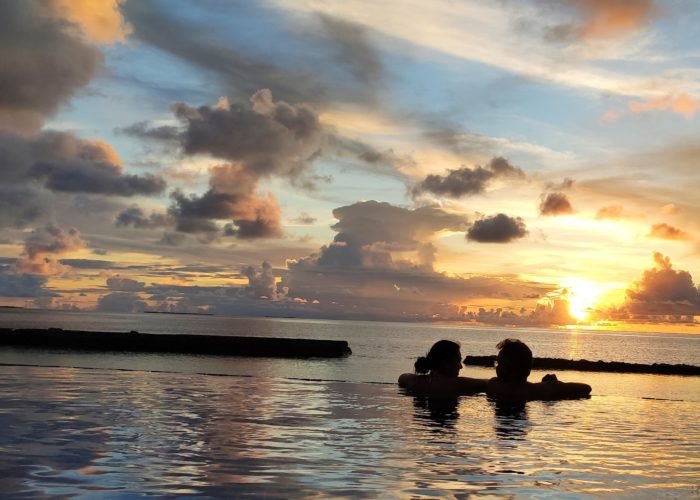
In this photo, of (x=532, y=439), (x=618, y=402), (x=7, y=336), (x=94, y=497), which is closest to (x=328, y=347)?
(x=7, y=336)

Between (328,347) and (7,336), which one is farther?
(328,347)

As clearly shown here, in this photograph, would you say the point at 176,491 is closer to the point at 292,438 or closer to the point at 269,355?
the point at 292,438

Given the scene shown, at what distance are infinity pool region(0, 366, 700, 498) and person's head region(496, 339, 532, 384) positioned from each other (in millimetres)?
786

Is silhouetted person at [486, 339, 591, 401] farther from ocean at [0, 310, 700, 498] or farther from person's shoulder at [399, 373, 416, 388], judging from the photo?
person's shoulder at [399, 373, 416, 388]

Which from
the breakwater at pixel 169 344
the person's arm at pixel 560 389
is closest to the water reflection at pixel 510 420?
the person's arm at pixel 560 389

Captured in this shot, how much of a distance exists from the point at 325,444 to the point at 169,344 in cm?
6999

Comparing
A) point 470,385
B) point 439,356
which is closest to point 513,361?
point 470,385

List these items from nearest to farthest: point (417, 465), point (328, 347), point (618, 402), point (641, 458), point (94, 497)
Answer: point (94, 497) → point (417, 465) → point (641, 458) → point (618, 402) → point (328, 347)

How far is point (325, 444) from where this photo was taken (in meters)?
10.4

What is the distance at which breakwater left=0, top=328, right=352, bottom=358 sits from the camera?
7250 centimetres

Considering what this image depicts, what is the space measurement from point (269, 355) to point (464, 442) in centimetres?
6451

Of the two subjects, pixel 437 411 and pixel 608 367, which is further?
pixel 608 367

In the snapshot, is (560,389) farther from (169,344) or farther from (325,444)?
(169,344)

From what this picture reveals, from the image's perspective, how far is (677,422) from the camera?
50.5ft
